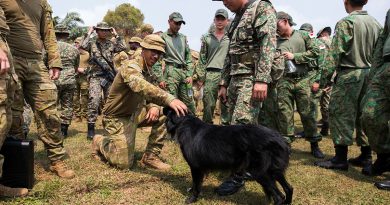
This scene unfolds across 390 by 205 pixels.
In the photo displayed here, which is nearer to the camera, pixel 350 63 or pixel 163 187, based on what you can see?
pixel 163 187

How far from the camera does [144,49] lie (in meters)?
4.33

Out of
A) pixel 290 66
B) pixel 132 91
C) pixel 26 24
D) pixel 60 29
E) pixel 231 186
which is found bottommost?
pixel 231 186

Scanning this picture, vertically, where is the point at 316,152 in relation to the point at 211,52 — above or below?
below

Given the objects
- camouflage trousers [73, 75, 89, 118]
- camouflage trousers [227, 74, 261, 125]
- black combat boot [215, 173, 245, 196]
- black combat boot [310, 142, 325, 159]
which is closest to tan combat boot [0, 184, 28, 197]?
black combat boot [215, 173, 245, 196]

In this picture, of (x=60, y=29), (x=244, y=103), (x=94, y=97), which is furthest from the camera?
(x=60, y=29)

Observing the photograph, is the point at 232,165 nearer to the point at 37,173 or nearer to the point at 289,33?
the point at 37,173

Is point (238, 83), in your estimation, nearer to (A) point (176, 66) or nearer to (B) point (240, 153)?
(B) point (240, 153)

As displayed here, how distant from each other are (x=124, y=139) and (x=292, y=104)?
118 inches

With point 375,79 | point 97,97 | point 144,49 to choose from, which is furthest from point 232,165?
point 97,97

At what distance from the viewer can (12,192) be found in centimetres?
336

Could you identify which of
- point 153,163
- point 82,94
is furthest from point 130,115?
point 82,94

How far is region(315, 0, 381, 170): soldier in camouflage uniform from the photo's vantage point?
4602mm

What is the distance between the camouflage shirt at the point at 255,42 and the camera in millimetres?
3623

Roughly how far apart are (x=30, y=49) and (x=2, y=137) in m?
1.25
